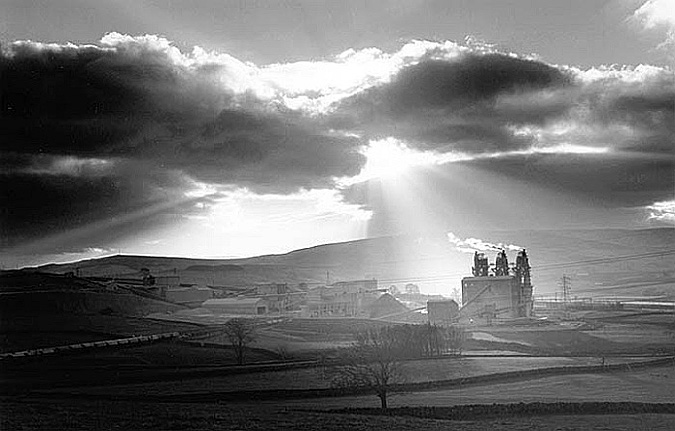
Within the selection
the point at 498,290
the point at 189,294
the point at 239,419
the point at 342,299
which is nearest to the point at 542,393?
the point at 498,290

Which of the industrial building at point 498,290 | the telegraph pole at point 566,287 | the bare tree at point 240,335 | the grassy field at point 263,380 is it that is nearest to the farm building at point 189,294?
the bare tree at point 240,335

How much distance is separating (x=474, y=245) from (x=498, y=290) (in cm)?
66

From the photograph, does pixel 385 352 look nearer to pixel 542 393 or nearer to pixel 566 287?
pixel 542 393

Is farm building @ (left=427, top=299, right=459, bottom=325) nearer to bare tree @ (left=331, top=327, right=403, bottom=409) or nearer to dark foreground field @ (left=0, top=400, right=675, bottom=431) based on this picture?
bare tree @ (left=331, top=327, right=403, bottom=409)

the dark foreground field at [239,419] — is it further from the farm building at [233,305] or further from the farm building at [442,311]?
the farm building at [442,311]

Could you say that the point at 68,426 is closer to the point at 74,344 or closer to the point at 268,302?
the point at 74,344

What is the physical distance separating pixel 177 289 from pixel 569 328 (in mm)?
4371

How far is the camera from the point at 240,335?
275 inches

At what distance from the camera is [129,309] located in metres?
6.91

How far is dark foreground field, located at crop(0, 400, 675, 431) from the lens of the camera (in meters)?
6.13

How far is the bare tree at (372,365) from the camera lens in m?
6.64

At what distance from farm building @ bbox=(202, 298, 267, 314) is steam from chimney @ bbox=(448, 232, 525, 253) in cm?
224

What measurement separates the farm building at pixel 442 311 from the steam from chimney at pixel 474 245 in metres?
0.62

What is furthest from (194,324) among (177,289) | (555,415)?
(555,415)
